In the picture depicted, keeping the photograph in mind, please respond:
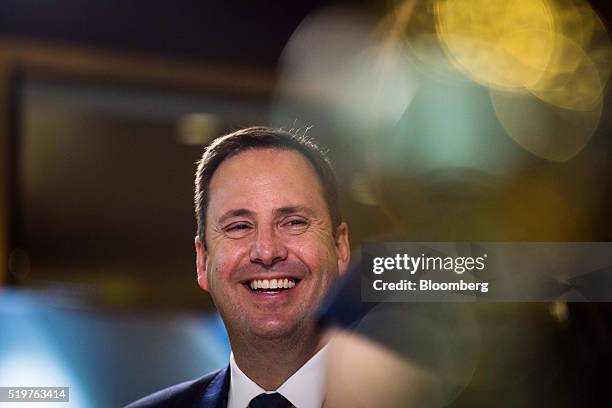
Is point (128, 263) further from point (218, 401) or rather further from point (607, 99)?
point (607, 99)

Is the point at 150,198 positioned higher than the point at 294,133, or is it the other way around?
the point at 294,133

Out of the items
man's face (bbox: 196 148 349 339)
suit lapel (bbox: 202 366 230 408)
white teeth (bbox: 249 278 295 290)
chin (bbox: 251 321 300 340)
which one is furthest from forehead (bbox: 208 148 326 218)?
suit lapel (bbox: 202 366 230 408)

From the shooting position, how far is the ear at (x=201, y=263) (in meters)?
1.70

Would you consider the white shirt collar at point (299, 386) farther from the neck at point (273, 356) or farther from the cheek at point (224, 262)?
the cheek at point (224, 262)

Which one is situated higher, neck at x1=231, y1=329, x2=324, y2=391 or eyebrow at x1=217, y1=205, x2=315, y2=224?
eyebrow at x1=217, y1=205, x2=315, y2=224

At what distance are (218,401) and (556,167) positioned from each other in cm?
105

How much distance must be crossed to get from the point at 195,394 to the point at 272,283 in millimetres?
357

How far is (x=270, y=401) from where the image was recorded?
Result: 1.68 m

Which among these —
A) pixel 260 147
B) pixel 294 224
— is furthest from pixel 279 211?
pixel 260 147

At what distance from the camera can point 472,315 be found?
170 cm

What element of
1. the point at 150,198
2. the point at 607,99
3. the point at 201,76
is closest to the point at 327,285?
the point at 150,198

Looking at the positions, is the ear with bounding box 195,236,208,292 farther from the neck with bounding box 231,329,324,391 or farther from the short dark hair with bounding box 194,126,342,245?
the neck with bounding box 231,329,324,391

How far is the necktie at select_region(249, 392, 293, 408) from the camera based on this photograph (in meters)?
1.67

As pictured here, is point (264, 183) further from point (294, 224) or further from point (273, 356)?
point (273, 356)
